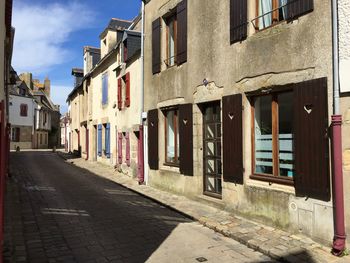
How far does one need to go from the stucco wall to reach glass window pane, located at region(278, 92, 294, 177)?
11.5 inches

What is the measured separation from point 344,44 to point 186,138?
Answer: 4753 millimetres

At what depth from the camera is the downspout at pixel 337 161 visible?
5.00 meters

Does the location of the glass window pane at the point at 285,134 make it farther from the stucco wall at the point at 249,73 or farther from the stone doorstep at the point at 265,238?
the stone doorstep at the point at 265,238

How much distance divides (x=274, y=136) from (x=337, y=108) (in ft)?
5.05

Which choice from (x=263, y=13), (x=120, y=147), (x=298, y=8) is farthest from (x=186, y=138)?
(x=120, y=147)

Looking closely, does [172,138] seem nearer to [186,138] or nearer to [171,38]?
[186,138]

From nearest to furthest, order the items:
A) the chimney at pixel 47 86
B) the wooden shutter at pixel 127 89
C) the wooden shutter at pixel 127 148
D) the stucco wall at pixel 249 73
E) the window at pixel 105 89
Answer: the stucco wall at pixel 249 73, the wooden shutter at pixel 127 89, the wooden shutter at pixel 127 148, the window at pixel 105 89, the chimney at pixel 47 86

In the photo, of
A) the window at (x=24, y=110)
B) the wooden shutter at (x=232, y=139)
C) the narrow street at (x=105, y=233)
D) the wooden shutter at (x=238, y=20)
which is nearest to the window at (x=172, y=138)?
the narrow street at (x=105, y=233)

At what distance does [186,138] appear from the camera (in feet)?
30.2

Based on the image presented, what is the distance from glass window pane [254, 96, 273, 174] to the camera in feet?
22.0

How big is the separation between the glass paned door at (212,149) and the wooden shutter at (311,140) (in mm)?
2709

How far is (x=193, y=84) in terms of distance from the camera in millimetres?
9062

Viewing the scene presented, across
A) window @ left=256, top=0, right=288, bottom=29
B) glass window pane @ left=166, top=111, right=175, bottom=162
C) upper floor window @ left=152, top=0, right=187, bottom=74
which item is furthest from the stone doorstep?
upper floor window @ left=152, top=0, right=187, bottom=74

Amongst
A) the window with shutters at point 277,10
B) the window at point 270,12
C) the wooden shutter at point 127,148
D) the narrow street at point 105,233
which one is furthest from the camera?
the wooden shutter at point 127,148
